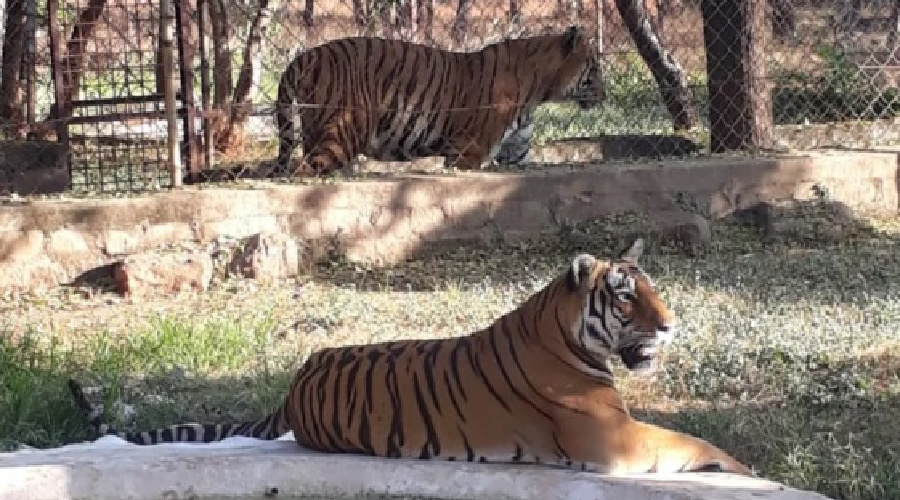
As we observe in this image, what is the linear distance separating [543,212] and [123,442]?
13.4 ft

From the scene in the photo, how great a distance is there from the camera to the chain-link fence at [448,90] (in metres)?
9.70

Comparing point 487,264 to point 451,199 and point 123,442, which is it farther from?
point 123,442

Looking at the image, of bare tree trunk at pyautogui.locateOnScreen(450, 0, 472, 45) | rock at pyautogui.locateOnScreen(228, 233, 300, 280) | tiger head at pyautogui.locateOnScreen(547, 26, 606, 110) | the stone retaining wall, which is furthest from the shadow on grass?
bare tree trunk at pyautogui.locateOnScreen(450, 0, 472, 45)

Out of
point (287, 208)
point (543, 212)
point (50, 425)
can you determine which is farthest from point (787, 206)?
point (50, 425)

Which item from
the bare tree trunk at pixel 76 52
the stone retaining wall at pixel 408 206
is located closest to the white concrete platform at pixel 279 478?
the stone retaining wall at pixel 408 206

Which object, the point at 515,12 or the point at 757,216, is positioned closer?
the point at 757,216

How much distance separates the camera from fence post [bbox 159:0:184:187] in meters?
8.66

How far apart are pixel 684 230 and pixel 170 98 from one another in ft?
9.66

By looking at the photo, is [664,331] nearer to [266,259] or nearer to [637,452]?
[637,452]

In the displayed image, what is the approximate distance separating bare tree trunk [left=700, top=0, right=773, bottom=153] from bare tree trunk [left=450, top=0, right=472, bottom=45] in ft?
7.49

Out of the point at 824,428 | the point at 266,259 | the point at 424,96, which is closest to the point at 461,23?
the point at 424,96

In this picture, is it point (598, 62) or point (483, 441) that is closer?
point (483, 441)

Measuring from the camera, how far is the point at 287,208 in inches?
338

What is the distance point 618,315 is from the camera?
15.4ft
